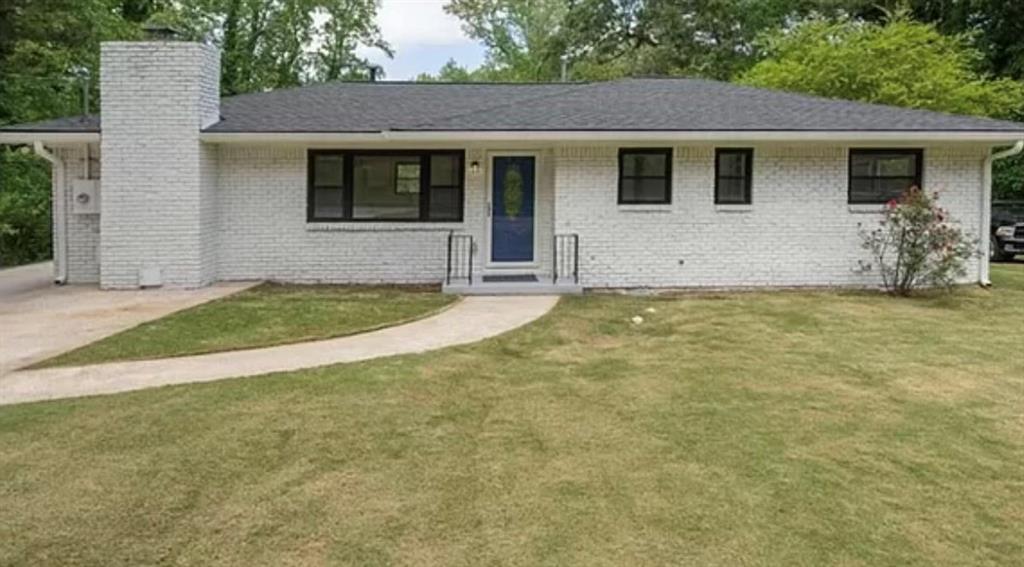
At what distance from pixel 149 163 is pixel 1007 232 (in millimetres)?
18428

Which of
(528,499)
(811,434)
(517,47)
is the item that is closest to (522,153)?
(811,434)

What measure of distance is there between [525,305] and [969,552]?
7.42 metres

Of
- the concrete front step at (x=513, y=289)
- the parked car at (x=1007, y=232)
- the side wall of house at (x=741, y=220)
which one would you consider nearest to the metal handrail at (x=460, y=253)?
the concrete front step at (x=513, y=289)

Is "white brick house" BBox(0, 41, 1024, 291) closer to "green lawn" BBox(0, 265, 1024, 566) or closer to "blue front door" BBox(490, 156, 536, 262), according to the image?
"blue front door" BBox(490, 156, 536, 262)

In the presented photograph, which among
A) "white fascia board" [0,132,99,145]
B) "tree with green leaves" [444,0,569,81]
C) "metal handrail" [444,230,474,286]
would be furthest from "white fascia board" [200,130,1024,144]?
"tree with green leaves" [444,0,569,81]

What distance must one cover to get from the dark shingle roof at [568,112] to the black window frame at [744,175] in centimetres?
48

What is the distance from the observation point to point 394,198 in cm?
1337

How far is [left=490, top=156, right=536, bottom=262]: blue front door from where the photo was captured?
13305mm

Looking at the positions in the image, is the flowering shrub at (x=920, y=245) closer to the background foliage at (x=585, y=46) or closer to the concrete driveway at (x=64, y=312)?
the background foliage at (x=585, y=46)

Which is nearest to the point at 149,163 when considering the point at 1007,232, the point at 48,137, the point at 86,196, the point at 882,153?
the point at 86,196

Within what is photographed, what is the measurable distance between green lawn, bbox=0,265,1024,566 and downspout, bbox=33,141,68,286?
8067mm

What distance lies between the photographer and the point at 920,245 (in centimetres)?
1202

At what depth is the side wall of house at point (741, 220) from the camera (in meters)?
12.6

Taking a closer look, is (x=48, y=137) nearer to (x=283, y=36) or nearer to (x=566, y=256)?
(x=566, y=256)
